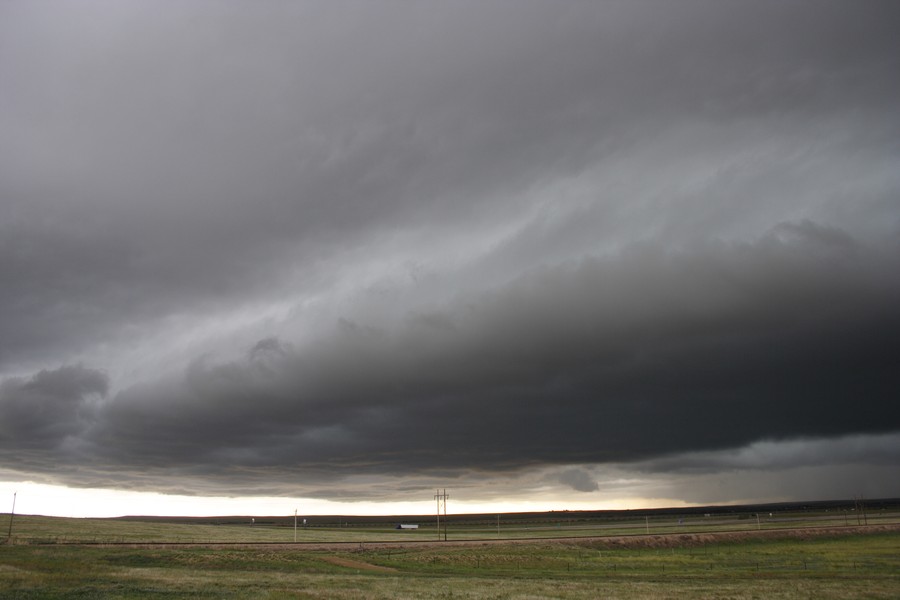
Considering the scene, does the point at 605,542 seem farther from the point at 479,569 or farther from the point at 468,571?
the point at 468,571

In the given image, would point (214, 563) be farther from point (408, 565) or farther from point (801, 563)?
point (801, 563)

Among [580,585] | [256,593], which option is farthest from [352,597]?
[580,585]

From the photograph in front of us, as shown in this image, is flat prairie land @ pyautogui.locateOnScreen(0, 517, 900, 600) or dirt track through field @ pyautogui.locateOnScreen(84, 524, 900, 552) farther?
dirt track through field @ pyautogui.locateOnScreen(84, 524, 900, 552)

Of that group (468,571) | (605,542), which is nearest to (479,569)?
(468,571)

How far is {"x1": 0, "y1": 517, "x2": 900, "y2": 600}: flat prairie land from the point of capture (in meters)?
47.4

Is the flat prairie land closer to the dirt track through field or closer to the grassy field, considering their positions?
the grassy field

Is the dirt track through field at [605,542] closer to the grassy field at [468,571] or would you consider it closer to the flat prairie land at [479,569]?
the flat prairie land at [479,569]

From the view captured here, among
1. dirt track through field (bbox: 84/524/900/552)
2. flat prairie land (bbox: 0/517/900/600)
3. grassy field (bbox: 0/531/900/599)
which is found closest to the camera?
grassy field (bbox: 0/531/900/599)

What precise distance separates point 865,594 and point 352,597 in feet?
117

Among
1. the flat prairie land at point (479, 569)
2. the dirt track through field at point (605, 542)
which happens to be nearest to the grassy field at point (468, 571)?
the flat prairie land at point (479, 569)

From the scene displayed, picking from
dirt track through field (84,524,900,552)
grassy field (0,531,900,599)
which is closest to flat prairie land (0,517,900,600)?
grassy field (0,531,900,599)

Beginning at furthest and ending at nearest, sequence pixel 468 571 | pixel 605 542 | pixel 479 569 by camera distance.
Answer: pixel 605 542, pixel 479 569, pixel 468 571

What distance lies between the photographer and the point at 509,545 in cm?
9619

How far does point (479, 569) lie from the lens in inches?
2832
